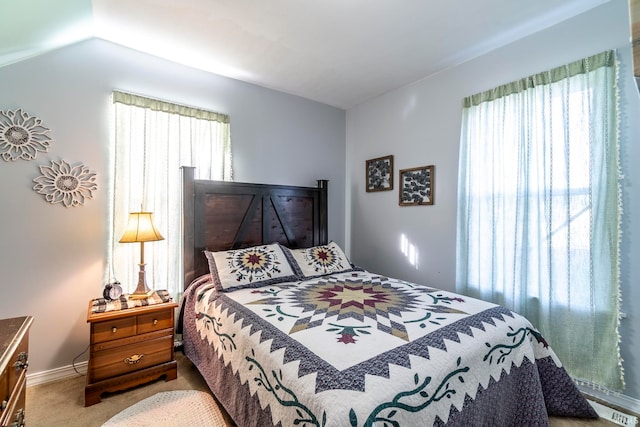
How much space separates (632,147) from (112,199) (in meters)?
3.71

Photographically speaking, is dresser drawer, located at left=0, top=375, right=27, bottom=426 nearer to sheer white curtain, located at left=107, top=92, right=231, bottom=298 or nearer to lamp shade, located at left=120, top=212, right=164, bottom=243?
lamp shade, located at left=120, top=212, right=164, bottom=243

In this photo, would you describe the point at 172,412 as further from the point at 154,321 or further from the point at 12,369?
the point at 12,369

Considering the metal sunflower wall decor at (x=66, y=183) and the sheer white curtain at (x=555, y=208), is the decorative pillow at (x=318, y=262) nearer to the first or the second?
the sheer white curtain at (x=555, y=208)

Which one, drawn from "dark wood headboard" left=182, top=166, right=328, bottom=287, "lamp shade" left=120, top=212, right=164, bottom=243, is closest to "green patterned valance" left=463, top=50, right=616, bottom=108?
"dark wood headboard" left=182, top=166, right=328, bottom=287

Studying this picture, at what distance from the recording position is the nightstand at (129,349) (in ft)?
6.21

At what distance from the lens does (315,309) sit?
5.96 ft

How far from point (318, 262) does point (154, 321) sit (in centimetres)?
143

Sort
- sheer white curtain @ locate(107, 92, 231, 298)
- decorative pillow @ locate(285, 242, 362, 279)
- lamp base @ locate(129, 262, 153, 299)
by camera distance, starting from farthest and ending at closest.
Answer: decorative pillow @ locate(285, 242, 362, 279), sheer white curtain @ locate(107, 92, 231, 298), lamp base @ locate(129, 262, 153, 299)

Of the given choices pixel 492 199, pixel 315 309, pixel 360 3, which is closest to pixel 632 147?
pixel 492 199

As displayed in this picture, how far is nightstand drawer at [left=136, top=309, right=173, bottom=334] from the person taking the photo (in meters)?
2.06

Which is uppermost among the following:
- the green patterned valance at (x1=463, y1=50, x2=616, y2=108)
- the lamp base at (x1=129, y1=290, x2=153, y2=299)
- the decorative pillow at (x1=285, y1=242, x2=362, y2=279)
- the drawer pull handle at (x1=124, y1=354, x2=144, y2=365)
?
Result: the green patterned valance at (x1=463, y1=50, x2=616, y2=108)

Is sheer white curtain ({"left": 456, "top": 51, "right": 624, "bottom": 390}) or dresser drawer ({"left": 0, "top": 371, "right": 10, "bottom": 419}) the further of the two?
sheer white curtain ({"left": 456, "top": 51, "right": 624, "bottom": 390})

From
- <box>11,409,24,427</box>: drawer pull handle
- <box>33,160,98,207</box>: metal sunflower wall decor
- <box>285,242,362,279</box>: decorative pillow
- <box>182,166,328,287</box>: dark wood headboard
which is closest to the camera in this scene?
<box>11,409,24,427</box>: drawer pull handle

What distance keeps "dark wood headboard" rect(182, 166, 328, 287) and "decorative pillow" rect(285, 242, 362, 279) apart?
0.41 metres
